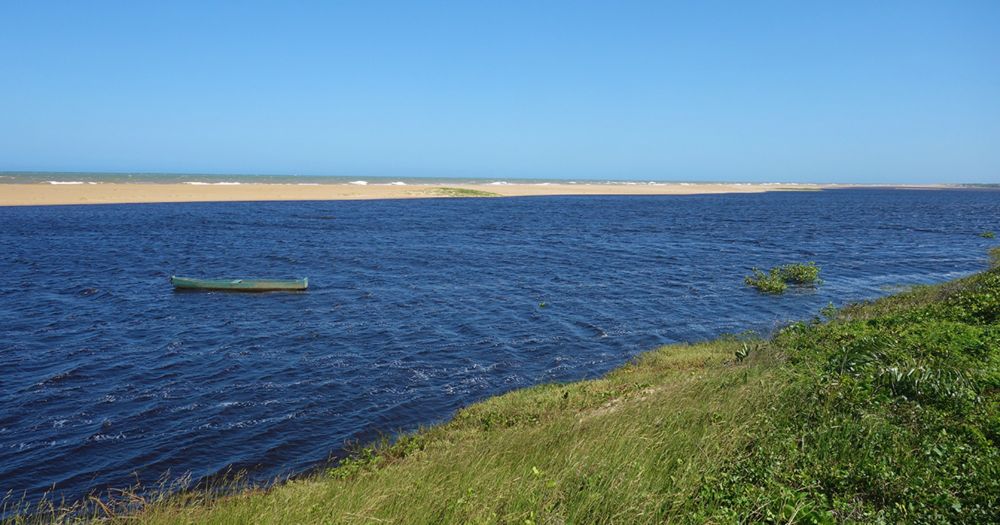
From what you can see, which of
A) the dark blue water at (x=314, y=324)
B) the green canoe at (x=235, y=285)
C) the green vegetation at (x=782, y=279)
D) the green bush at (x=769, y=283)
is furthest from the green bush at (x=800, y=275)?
the green canoe at (x=235, y=285)

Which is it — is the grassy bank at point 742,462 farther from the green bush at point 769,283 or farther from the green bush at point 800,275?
the green bush at point 800,275

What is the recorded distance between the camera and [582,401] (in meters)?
13.8

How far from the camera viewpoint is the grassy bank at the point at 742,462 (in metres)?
6.44

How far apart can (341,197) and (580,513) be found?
114558 mm

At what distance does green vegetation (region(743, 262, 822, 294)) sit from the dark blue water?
108cm

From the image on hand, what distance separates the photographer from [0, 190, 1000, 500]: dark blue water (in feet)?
46.3

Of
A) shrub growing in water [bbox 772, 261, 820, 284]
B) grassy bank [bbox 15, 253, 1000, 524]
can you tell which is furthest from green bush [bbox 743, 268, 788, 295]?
grassy bank [bbox 15, 253, 1000, 524]

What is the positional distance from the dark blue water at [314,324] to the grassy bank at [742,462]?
4.55 meters

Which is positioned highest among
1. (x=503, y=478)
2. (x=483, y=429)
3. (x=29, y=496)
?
(x=503, y=478)

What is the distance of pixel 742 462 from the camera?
7.39 meters

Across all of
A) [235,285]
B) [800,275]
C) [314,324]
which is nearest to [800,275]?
[800,275]

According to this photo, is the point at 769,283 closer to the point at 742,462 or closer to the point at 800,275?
the point at 800,275

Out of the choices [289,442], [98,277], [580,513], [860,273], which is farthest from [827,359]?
[98,277]

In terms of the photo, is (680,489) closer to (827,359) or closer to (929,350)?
(827,359)
